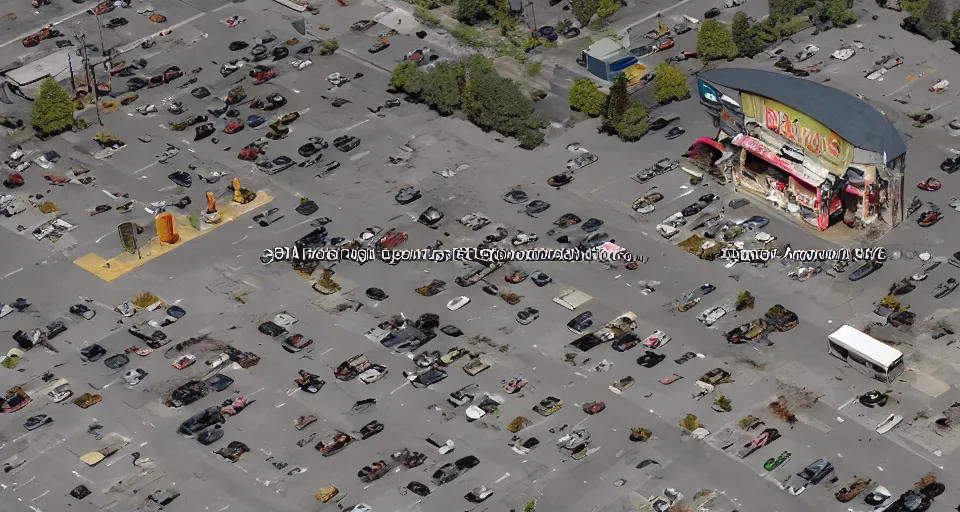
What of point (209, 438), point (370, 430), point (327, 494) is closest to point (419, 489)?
point (327, 494)

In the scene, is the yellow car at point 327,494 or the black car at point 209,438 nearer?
the yellow car at point 327,494

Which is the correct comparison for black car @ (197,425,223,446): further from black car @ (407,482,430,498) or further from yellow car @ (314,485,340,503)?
black car @ (407,482,430,498)

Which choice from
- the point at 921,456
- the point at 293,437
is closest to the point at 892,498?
the point at 921,456

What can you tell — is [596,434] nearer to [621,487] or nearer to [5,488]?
[621,487]

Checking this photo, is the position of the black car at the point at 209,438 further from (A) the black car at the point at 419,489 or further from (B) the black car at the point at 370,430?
(A) the black car at the point at 419,489

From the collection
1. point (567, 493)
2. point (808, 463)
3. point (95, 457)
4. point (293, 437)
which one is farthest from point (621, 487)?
point (95, 457)

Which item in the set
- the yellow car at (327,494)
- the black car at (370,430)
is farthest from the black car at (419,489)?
the black car at (370,430)

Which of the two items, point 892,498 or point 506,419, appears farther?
point 506,419
